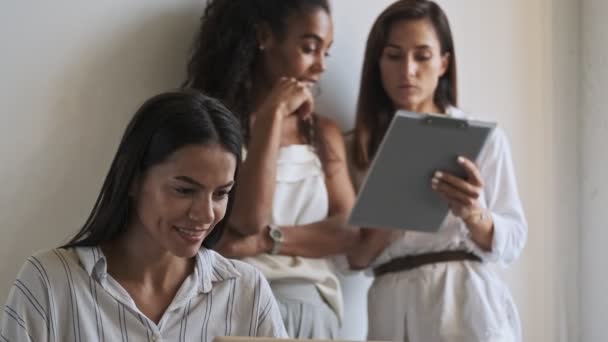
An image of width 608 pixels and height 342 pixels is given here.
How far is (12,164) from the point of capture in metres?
1.89

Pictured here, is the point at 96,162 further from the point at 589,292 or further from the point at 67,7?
the point at 589,292

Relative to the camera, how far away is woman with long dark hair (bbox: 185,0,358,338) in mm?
2002

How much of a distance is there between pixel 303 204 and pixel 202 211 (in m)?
0.66

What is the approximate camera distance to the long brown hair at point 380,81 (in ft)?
7.37

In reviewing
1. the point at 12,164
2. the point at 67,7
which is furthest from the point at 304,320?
the point at 67,7

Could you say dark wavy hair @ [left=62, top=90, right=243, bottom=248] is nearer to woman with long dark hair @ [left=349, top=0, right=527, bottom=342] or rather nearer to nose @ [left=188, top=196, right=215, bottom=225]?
nose @ [left=188, top=196, right=215, bottom=225]

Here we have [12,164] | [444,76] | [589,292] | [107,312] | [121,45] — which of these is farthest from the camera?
[589,292]

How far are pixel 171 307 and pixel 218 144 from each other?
244 millimetres

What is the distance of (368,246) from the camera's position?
7.12ft

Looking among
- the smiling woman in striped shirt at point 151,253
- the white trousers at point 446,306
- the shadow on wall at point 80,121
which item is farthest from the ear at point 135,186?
the white trousers at point 446,306

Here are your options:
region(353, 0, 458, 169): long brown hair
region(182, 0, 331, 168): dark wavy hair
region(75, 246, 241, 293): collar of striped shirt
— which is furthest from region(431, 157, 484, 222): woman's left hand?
region(75, 246, 241, 293): collar of striped shirt

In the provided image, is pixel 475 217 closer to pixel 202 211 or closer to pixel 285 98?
pixel 285 98

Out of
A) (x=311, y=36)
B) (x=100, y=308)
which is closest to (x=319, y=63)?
(x=311, y=36)

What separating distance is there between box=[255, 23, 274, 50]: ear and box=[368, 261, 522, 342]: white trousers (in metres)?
0.54
